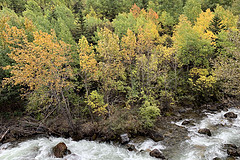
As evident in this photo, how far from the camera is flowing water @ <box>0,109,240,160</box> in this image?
41.1 ft

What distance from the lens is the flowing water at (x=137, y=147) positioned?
1254 cm

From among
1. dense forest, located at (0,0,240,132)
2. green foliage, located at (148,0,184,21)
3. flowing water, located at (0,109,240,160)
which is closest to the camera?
flowing water, located at (0,109,240,160)

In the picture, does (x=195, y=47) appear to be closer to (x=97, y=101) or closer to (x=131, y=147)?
(x=97, y=101)

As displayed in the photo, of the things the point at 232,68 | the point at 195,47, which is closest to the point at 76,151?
the point at 232,68

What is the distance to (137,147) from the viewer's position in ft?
45.8

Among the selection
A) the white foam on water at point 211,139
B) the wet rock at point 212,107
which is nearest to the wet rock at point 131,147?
the white foam on water at point 211,139

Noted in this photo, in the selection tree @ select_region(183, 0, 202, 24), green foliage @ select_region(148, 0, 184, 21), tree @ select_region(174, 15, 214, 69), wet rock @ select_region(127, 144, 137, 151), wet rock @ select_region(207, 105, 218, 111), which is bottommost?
wet rock @ select_region(127, 144, 137, 151)

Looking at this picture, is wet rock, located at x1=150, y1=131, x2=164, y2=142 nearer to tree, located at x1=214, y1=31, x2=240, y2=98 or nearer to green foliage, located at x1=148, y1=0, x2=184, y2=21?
tree, located at x1=214, y1=31, x2=240, y2=98

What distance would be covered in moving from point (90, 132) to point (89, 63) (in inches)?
289

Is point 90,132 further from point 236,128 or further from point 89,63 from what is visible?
point 236,128

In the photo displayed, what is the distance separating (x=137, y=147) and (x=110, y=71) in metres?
8.01

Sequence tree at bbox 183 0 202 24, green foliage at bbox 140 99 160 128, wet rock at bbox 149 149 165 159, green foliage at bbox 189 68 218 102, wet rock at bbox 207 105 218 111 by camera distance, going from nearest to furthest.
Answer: wet rock at bbox 149 149 165 159 < green foliage at bbox 140 99 160 128 < wet rock at bbox 207 105 218 111 < green foliage at bbox 189 68 218 102 < tree at bbox 183 0 202 24

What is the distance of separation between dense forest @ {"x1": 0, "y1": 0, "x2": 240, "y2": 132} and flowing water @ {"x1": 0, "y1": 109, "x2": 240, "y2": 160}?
237cm

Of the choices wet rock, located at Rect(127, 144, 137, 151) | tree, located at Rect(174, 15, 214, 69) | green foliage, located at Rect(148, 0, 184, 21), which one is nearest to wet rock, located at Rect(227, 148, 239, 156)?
wet rock, located at Rect(127, 144, 137, 151)
